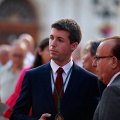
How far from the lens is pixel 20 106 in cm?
458

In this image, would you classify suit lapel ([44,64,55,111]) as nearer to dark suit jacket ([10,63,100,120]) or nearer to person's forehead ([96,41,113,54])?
dark suit jacket ([10,63,100,120])

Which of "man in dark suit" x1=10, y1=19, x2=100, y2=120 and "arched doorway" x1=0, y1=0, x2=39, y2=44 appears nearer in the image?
"man in dark suit" x1=10, y1=19, x2=100, y2=120

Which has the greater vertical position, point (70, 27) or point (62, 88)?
point (70, 27)

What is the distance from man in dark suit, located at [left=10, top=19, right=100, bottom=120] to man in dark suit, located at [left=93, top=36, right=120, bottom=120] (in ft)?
1.18

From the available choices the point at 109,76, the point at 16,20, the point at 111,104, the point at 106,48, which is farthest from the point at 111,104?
the point at 16,20

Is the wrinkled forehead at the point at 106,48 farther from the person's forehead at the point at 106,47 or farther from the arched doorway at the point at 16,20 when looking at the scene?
the arched doorway at the point at 16,20

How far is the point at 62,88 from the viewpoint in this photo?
4.57 metres

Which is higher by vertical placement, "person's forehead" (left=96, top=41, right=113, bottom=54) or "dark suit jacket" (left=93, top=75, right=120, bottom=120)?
"person's forehead" (left=96, top=41, right=113, bottom=54)

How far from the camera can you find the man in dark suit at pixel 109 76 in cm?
384

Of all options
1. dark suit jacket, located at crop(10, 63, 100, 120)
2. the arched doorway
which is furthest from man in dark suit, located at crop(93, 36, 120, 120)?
the arched doorway

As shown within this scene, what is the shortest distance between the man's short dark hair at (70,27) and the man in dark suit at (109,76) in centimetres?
A: 42

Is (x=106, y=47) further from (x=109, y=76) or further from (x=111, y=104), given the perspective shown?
(x=111, y=104)

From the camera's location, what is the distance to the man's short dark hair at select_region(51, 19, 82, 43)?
459 centimetres

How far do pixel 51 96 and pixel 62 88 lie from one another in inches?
4.8
